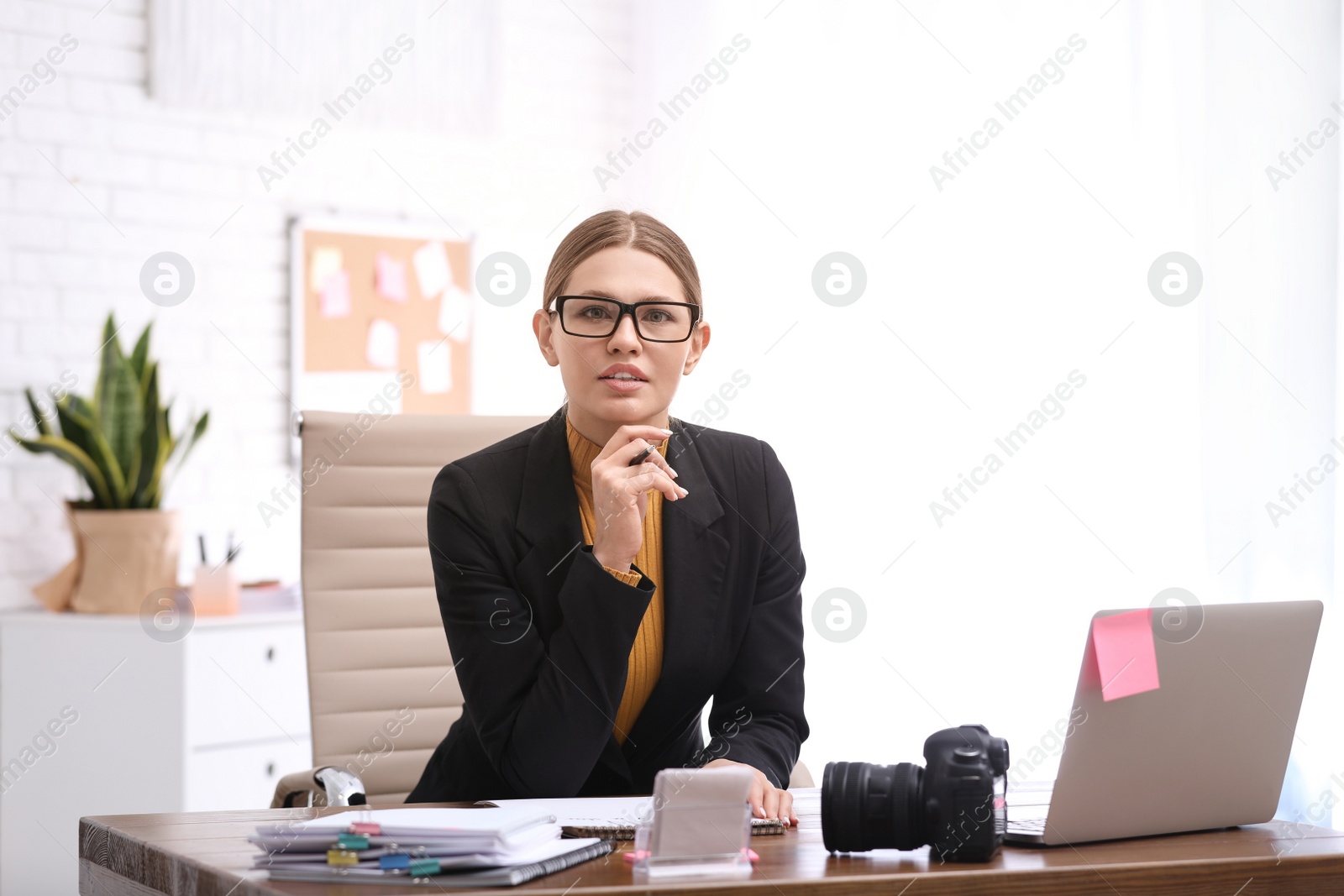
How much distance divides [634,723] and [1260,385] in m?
1.33

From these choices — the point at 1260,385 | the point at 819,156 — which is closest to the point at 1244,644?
the point at 1260,385

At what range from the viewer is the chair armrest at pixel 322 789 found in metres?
1.62

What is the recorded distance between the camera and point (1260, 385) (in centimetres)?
222

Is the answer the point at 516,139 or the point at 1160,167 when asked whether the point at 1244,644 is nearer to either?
the point at 1160,167

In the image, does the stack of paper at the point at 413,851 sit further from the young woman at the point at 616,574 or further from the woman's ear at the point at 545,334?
the woman's ear at the point at 545,334

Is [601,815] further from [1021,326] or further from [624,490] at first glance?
[1021,326]

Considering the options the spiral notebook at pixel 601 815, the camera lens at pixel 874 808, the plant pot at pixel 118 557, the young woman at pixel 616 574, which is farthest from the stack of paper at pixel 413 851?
the plant pot at pixel 118 557

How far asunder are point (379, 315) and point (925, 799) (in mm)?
3003

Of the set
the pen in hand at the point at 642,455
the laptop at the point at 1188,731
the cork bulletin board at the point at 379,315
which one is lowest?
the laptop at the point at 1188,731

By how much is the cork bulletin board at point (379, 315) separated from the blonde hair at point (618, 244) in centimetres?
221

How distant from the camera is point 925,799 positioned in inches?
44.2

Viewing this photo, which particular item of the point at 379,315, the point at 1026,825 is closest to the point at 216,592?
the point at 379,315

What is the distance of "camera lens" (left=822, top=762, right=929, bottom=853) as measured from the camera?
3.69ft

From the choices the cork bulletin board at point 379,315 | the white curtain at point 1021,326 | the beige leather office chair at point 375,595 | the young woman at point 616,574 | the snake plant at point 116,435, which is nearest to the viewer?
the young woman at point 616,574
